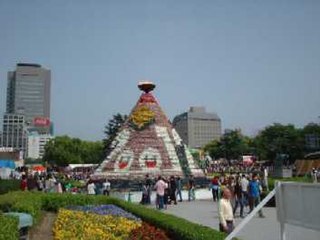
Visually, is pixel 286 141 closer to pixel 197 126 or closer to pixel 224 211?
pixel 224 211

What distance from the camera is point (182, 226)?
10781 mm

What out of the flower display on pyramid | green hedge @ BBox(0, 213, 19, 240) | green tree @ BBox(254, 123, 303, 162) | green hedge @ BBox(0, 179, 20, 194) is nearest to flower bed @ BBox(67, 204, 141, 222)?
green hedge @ BBox(0, 213, 19, 240)

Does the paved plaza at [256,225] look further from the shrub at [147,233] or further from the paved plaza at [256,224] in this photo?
the shrub at [147,233]

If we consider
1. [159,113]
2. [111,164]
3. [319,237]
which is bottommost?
[319,237]

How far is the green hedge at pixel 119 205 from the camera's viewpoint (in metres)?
9.84

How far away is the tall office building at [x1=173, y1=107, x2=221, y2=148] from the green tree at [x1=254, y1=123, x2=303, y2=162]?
97.6 meters

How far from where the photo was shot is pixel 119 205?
57.6ft

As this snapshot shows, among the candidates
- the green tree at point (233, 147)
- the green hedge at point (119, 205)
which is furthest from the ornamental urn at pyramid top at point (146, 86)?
the green tree at point (233, 147)

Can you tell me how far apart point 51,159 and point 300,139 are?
56516mm

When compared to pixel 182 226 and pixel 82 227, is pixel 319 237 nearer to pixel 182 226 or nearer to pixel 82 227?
pixel 182 226

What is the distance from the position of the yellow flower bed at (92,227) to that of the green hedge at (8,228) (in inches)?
140

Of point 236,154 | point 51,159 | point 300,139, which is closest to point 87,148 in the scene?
point 51,159

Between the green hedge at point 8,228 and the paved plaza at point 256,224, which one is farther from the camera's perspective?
the paved plaza at point 256,224

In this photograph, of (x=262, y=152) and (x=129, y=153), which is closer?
(x=129, y=153)
